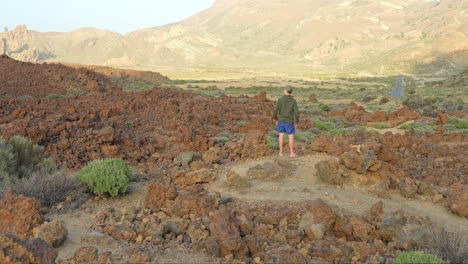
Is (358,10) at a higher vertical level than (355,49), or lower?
higher

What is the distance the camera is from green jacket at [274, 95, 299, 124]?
9344 millimetres

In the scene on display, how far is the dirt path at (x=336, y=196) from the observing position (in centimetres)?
689

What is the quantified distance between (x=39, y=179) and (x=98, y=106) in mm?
9732

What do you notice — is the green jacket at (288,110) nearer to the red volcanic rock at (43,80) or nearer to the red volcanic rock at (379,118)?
the red volcanic rock at (379,118)

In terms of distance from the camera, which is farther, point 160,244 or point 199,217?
point 199,217

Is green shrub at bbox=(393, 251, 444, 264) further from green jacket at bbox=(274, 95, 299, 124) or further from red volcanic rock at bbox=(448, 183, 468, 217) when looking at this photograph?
green jacket at bbox=(274, 95, 299, 124)

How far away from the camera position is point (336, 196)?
721 cm

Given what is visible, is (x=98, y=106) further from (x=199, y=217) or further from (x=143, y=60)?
(x=143, y=60)

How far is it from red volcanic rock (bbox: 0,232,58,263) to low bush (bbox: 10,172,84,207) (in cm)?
227

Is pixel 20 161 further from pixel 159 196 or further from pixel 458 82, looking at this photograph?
pixel 458 82

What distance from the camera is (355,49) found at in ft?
386

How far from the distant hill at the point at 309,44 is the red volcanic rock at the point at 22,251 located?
8496 cm

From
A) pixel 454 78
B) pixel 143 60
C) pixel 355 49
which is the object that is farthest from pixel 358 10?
pixel 454 78

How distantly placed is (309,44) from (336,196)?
133m
